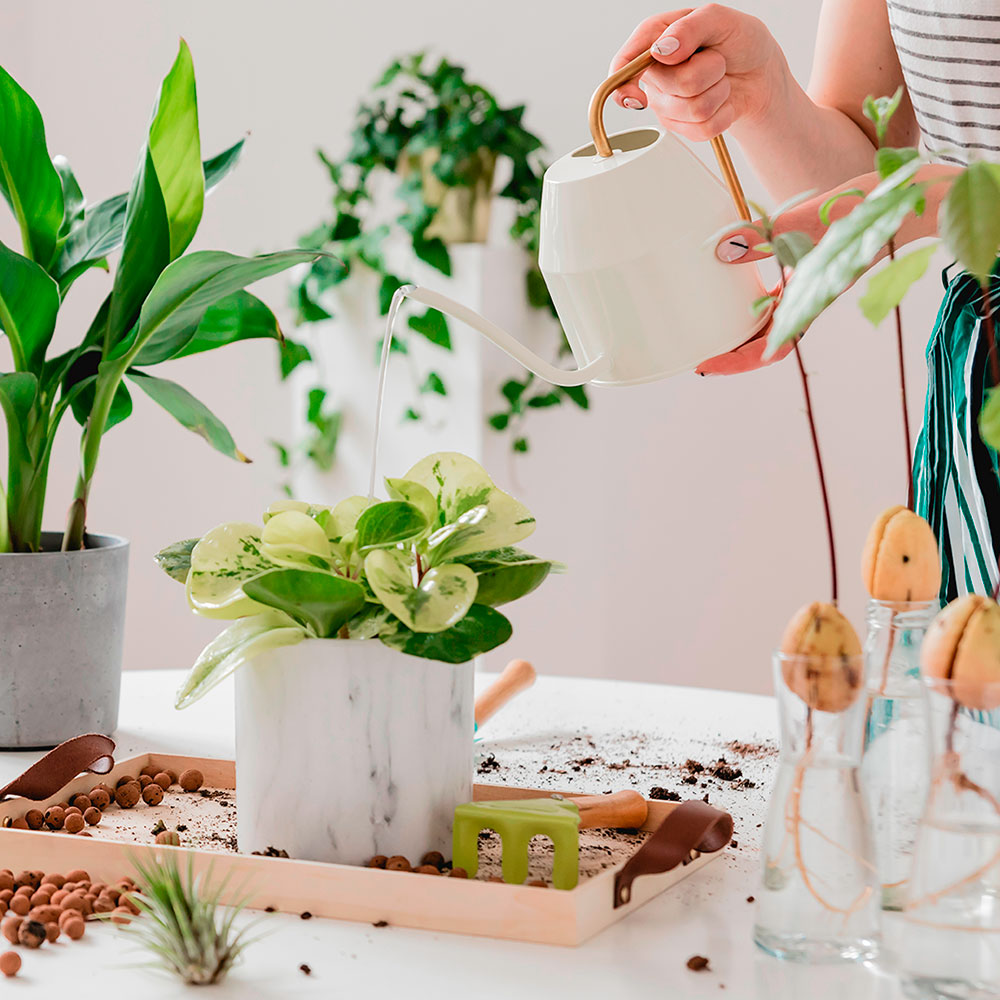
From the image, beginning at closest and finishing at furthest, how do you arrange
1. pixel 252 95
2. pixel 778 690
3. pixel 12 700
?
pixel 778 690 < pixel 12 700 < pixel 252 95

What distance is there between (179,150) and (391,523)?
428 millimetres

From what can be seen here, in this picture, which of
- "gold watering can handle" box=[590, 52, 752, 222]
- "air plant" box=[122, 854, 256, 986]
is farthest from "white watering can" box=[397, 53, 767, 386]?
"air plant" box=[122, 854, 256, 986]

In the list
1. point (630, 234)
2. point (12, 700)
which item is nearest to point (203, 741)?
point (12, 700)

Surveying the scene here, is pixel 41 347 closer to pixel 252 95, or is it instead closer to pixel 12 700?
pixel 12 700

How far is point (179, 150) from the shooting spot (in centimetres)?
92

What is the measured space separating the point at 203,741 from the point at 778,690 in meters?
0.62

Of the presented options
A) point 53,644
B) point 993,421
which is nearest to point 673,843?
point 993,421

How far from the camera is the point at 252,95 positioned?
2584mm

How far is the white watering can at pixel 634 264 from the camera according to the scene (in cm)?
72

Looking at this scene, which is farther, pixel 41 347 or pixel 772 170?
pixel 772 170

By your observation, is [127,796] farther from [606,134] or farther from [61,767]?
[606,134]

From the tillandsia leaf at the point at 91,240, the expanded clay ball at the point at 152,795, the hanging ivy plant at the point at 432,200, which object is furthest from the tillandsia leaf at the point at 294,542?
the hanging ivy plant at the point at 432,200

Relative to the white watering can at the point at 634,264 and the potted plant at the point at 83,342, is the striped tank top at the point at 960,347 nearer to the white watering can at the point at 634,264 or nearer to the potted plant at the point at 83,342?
the white watering can at the point at 634,264

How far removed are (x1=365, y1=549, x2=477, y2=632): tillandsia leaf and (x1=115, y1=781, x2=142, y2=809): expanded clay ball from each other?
27 cm
